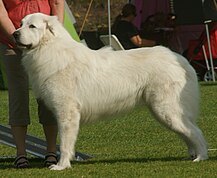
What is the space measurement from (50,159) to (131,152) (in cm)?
109

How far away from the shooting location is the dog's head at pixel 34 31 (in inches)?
252

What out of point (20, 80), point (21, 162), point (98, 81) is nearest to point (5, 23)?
point (20, 80)

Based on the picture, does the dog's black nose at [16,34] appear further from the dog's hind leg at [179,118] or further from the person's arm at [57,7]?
the dog's hind leg at [179,118]

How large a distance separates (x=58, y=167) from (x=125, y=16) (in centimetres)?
1081

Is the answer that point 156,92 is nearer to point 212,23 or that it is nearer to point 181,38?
point 212,23

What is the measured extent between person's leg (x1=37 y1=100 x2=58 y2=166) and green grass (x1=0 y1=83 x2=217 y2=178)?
0.14 meters

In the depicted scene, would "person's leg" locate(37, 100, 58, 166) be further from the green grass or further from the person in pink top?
the green grass

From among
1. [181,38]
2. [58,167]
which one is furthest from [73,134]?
[181,38]

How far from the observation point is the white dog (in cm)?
653

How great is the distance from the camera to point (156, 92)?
683 cm

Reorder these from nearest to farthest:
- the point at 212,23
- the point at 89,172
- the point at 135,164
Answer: the point at 89,172 < the point at 135,164 < the point at 212,23

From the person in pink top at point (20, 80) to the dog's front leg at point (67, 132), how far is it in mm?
272

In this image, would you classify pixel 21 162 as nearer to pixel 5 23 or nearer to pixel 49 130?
pixel 49 130

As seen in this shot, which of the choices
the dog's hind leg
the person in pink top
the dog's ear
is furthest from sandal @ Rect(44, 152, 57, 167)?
the dog's ear
